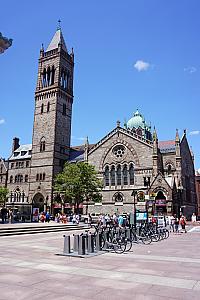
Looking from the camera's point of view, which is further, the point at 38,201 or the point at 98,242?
the point at 38,201

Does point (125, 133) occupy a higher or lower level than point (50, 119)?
lower

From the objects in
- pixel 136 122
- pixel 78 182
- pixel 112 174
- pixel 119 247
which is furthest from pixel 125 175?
pixel 119 247

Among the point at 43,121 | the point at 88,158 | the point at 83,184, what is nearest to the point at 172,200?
the point at 83,184

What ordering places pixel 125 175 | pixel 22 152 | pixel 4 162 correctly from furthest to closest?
pixel 4 162
pixel 22 152
pixel 125 175

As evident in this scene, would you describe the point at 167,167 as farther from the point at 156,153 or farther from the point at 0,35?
the point at 0,35

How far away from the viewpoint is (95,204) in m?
59.3

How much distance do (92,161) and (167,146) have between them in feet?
55.0

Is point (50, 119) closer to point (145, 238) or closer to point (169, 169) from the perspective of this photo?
point (169, 169)

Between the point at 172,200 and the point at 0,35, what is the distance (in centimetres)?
4040

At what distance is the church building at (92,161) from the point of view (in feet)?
176

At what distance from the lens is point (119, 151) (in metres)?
59.1

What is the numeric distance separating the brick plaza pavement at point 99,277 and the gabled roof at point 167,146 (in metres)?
45.9

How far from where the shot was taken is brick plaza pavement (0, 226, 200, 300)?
23.1ft

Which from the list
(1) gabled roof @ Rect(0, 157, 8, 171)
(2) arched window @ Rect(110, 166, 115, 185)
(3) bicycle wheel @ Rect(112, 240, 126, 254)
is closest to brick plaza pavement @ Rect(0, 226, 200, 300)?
(3) bicycle wheel @ Rect(112, 240, 126, 254)
